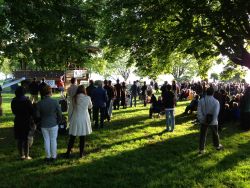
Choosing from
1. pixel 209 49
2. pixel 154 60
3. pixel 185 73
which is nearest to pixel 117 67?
pixel 185 73

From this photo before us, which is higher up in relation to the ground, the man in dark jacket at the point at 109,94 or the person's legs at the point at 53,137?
the man in dark jacket at the point at 109,94

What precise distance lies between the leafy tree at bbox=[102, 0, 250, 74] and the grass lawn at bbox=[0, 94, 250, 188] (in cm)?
393

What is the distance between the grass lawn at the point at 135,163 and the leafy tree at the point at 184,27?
3.93m

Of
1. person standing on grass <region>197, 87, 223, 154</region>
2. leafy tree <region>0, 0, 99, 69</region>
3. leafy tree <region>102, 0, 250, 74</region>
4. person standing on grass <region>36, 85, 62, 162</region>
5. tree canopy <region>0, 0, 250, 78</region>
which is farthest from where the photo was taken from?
leafy tree <region>102, 0, 250, 74</region>

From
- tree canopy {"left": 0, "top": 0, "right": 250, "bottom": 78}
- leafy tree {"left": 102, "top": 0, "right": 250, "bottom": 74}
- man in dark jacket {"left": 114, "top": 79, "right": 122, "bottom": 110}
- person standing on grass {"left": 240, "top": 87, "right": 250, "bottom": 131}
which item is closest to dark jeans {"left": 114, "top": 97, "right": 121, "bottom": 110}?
man in dark jacket {"left": 114, "top": 79, "right": 122, "bottom": 110}

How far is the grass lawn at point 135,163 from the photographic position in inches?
322

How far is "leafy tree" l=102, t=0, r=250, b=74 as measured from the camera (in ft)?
49.4

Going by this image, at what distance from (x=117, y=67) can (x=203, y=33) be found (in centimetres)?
8106

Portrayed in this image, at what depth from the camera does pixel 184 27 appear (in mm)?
15422

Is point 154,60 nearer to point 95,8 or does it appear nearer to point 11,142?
point 95,8

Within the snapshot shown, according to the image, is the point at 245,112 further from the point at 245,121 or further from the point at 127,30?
the point at 127,30

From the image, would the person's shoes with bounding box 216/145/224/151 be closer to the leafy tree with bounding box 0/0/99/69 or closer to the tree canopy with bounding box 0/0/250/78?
the tree canopy with bounding box 0/0/250/78

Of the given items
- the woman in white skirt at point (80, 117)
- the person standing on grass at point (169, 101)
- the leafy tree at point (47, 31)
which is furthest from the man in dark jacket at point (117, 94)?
the woman in white skirt at point (80, 117)

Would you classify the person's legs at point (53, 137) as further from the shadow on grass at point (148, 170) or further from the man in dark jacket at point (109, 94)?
the man in dark jacket at point (109, 94)
